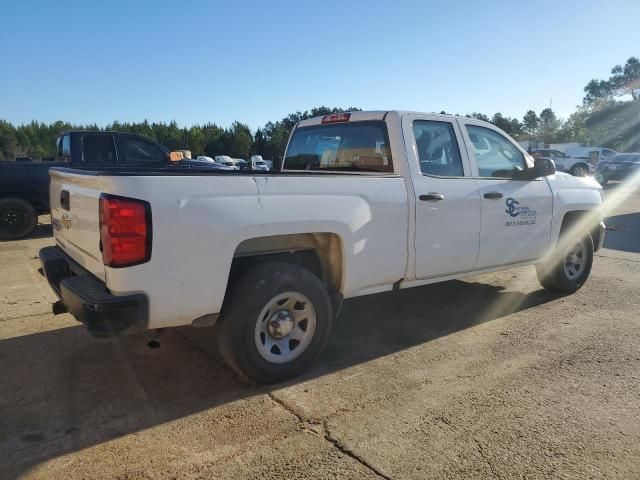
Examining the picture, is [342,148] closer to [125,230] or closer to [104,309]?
[125,230]

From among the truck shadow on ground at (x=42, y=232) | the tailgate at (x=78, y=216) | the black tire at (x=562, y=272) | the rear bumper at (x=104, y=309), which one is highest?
the tailgate at (x=78, y=216)

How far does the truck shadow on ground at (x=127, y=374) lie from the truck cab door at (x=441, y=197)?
724mm

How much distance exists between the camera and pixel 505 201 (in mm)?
4871

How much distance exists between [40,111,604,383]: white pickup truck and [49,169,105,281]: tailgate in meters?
0.01

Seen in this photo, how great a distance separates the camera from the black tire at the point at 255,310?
324 centimetres

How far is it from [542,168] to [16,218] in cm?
889

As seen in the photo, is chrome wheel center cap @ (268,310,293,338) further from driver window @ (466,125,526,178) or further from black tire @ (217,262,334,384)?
driver window @ (466,125,526,178)

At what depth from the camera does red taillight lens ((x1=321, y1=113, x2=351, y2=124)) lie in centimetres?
484

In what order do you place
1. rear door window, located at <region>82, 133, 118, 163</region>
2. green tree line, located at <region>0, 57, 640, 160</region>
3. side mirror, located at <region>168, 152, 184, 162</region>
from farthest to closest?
green tree line, located at <region>0, 57, 640, 160</region>, side mirror, located at <region>168, 152, 184, 162</region>, rear door window, located at <region>82, 133, 118, 163</region>

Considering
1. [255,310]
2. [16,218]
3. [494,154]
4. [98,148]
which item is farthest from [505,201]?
[16,218]

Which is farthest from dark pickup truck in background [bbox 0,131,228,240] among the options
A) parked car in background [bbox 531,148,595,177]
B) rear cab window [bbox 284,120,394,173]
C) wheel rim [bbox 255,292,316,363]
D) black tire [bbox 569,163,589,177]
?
black tire [bbox 569,163,589,177]

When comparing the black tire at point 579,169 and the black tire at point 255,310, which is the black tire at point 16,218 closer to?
the black tire at point 255,310

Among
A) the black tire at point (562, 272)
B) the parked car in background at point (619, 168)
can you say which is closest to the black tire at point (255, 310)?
the black tire at point (562, 272)

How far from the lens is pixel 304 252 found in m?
3.83
